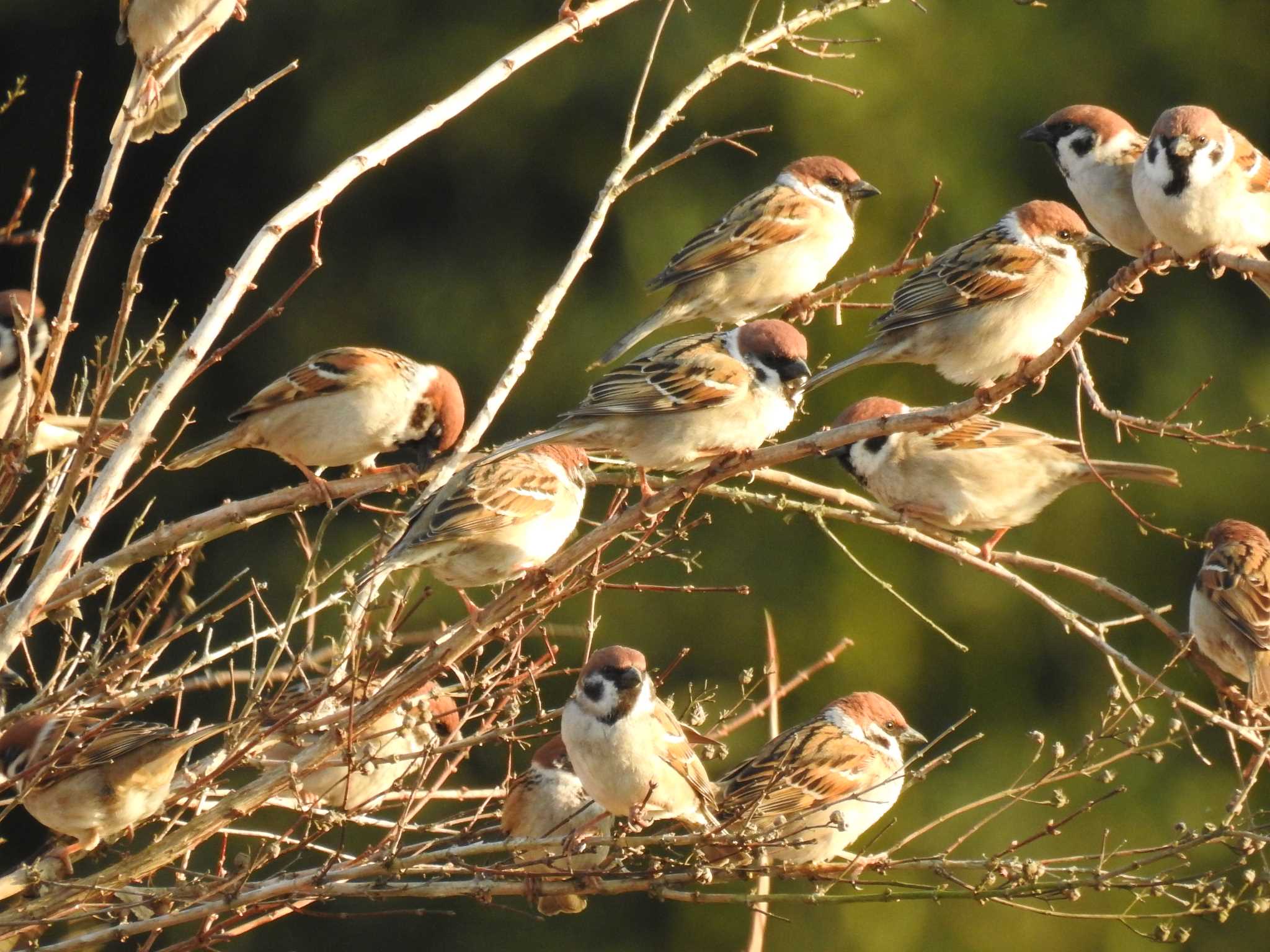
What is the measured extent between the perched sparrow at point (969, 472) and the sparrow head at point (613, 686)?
1426 millimetres

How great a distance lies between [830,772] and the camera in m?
4.45

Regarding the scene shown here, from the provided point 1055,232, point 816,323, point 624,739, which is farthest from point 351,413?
point 816,323

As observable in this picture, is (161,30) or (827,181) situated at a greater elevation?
(161,30)

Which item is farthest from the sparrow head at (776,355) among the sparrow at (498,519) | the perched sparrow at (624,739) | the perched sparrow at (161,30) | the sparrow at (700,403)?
the perched sparrow at (161,30)

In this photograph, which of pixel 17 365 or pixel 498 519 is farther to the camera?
pixel 17 365

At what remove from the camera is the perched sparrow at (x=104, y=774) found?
4.16m

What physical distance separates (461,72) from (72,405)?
17.0ft

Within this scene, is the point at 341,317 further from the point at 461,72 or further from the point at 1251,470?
the point at 1251,470

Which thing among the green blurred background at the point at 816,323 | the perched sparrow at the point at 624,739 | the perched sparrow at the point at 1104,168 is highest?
the perched sparrow at the point at 1104,168

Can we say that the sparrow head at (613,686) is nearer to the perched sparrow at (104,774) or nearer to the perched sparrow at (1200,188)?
the perched sparrow at (104,774)

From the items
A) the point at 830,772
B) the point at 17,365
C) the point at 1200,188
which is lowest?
the point at 830,772

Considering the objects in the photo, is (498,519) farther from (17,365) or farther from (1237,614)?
(1237,614)

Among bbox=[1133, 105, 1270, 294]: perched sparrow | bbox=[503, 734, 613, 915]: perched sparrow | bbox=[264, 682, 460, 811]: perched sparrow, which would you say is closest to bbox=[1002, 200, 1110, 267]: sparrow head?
bbox=[1133, 105, 1270, 294]: perched sparrow

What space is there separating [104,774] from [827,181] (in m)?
3.11
